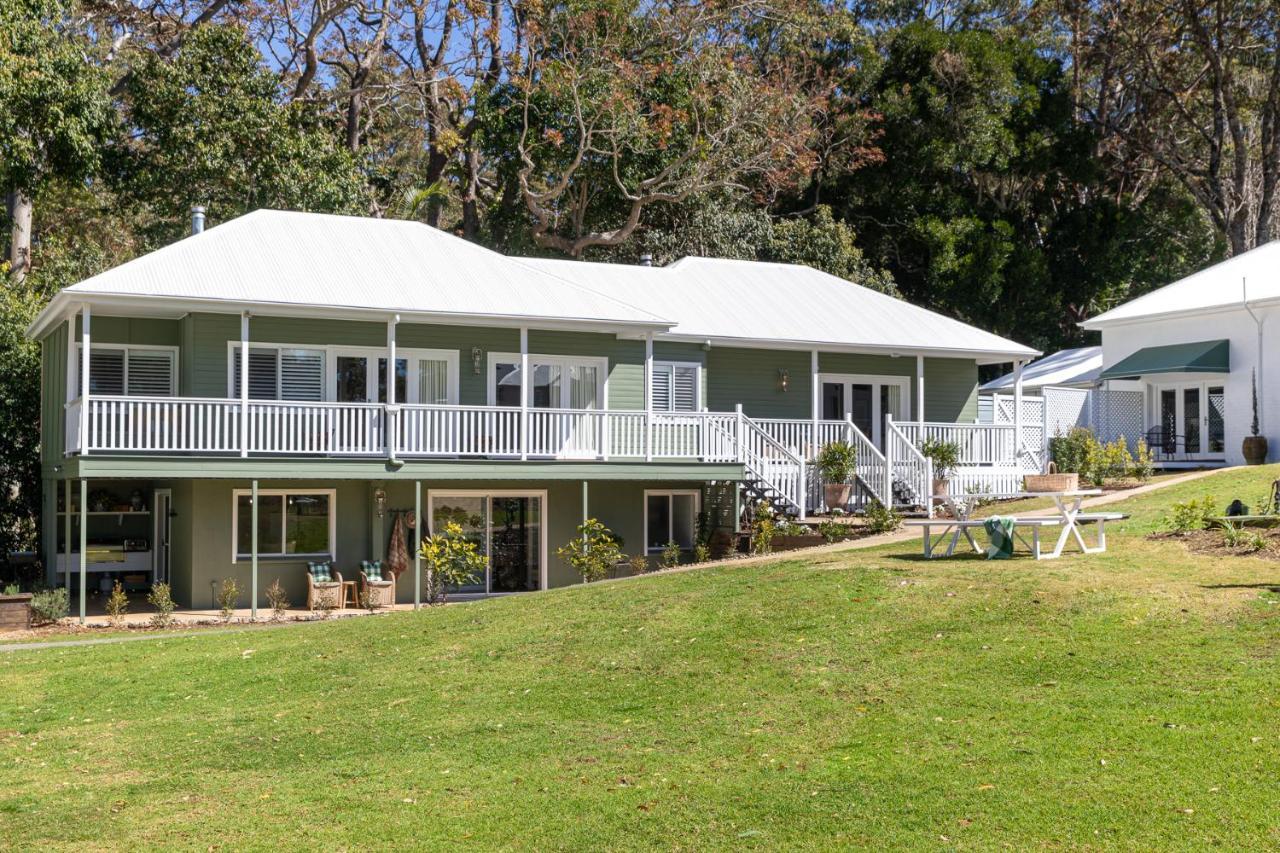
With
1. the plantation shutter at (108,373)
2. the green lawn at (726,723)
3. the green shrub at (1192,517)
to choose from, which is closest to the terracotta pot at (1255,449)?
the green shrub at (1192,517)

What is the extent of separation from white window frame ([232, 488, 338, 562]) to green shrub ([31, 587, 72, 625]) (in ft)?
10.3

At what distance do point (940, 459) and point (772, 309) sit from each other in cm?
534

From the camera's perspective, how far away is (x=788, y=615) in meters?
14.5

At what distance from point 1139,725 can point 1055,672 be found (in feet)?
5.08

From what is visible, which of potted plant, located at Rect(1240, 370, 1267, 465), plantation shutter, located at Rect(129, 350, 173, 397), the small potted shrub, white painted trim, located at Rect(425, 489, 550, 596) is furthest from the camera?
potted plant, located at Rect(1240, 370, 1267, 465)

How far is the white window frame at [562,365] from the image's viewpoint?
26203mm

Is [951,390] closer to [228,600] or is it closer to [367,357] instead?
[367,357]

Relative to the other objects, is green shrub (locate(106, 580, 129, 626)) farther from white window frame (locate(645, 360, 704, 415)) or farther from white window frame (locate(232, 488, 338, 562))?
white window frame (locate(645, 360, 704, 415))

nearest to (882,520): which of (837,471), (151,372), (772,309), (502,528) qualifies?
(837,471)

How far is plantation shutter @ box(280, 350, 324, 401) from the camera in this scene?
2466cm

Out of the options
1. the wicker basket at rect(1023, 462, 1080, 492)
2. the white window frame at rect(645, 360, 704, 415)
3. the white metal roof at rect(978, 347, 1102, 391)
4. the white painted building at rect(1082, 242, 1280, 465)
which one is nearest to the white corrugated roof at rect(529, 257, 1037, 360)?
the white window frame at rect(645, 360, 704, 415)

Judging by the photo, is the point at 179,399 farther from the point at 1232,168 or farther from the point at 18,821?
the point at 1232,168

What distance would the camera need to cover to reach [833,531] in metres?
23.9

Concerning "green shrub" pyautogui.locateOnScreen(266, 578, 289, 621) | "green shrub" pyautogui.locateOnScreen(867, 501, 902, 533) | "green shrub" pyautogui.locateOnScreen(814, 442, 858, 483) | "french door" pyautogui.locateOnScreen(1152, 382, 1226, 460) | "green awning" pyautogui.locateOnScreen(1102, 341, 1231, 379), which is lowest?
"green shrub" pyautogui.locateOnScreen(266, 578, 289, 621)
